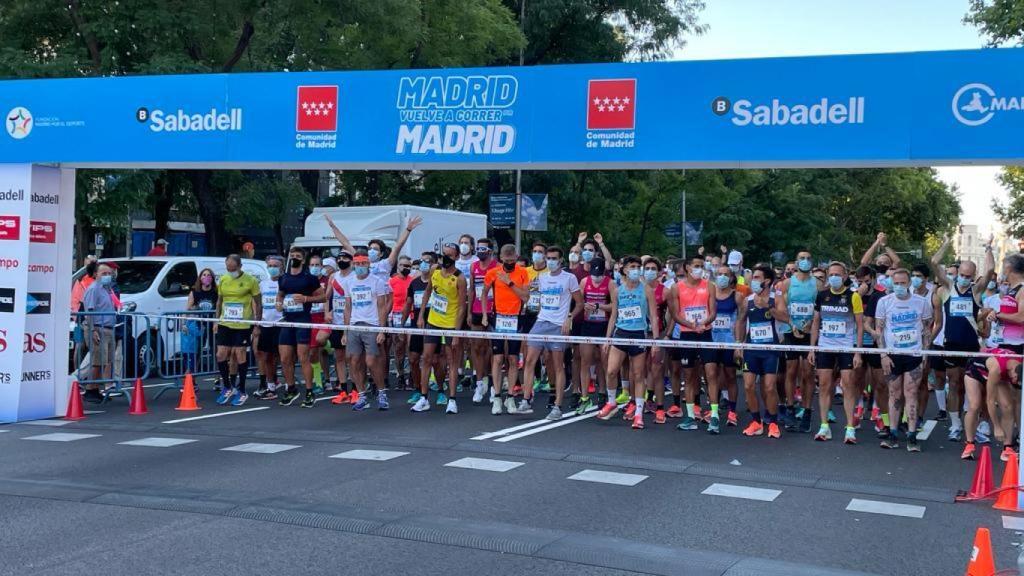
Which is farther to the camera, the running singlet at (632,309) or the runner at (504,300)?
the runner at (504,300)

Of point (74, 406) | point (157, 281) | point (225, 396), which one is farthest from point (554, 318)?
point (157, 281)

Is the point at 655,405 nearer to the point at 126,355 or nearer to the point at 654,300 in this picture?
the point at 654,300

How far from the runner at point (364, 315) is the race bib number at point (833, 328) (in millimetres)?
5195

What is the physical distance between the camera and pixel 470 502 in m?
7.97

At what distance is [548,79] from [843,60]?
286cm

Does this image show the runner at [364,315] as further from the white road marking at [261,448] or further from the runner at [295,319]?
the white road marking at [261,448]

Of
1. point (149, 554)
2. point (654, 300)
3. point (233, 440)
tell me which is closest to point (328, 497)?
point (149, 554)

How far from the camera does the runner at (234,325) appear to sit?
1416 centimetres

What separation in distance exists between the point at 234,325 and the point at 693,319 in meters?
5.80

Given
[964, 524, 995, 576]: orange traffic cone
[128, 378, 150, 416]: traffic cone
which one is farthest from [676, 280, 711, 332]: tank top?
[964, 524, 995, 576]: orange traffic cone

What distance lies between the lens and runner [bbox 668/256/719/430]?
1227 cm

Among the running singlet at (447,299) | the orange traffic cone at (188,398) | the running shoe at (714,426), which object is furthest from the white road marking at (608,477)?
the orange traffic cone at (188,398)

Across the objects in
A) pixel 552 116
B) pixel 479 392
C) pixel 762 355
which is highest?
pixel 552 116

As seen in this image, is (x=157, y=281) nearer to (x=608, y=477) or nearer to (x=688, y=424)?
(x=688, y=424)
